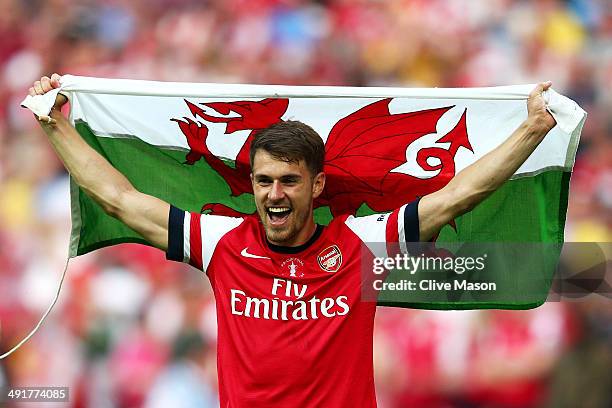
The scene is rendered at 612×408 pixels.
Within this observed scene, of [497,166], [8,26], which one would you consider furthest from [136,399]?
[8,26]

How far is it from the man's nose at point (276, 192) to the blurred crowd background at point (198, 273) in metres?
2.30

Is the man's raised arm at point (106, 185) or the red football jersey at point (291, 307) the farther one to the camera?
the man's raised arm at point (106, 185)

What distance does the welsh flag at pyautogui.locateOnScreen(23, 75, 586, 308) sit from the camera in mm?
4844

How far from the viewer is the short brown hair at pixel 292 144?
4.30m

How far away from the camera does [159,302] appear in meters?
7.70

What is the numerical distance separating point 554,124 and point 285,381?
4.34 ft

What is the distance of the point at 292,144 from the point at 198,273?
3419 millimetres

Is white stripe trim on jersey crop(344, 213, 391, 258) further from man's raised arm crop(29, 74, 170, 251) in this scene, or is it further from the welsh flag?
man's raised arm crop(29, 74, 170, 251)

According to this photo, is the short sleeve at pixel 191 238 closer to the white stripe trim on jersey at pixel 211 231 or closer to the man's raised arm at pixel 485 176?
the white stripe trim on jersey at pixel 211 231

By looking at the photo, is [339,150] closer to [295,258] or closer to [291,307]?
[295,258]

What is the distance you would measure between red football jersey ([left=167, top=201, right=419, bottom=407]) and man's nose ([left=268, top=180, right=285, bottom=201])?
0.23m

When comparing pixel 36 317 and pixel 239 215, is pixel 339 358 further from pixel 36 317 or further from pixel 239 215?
pixel 36 317

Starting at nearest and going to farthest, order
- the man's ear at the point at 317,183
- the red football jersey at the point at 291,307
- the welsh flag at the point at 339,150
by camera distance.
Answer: the red football jersey at the point at 291,307 < the man's ear at the point at 317,183 < the welsh flag at the point at 339,150

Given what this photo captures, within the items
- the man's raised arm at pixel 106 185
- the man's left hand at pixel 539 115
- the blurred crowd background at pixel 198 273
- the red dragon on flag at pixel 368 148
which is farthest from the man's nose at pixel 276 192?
the blurred crowd background at pixel 198 273
